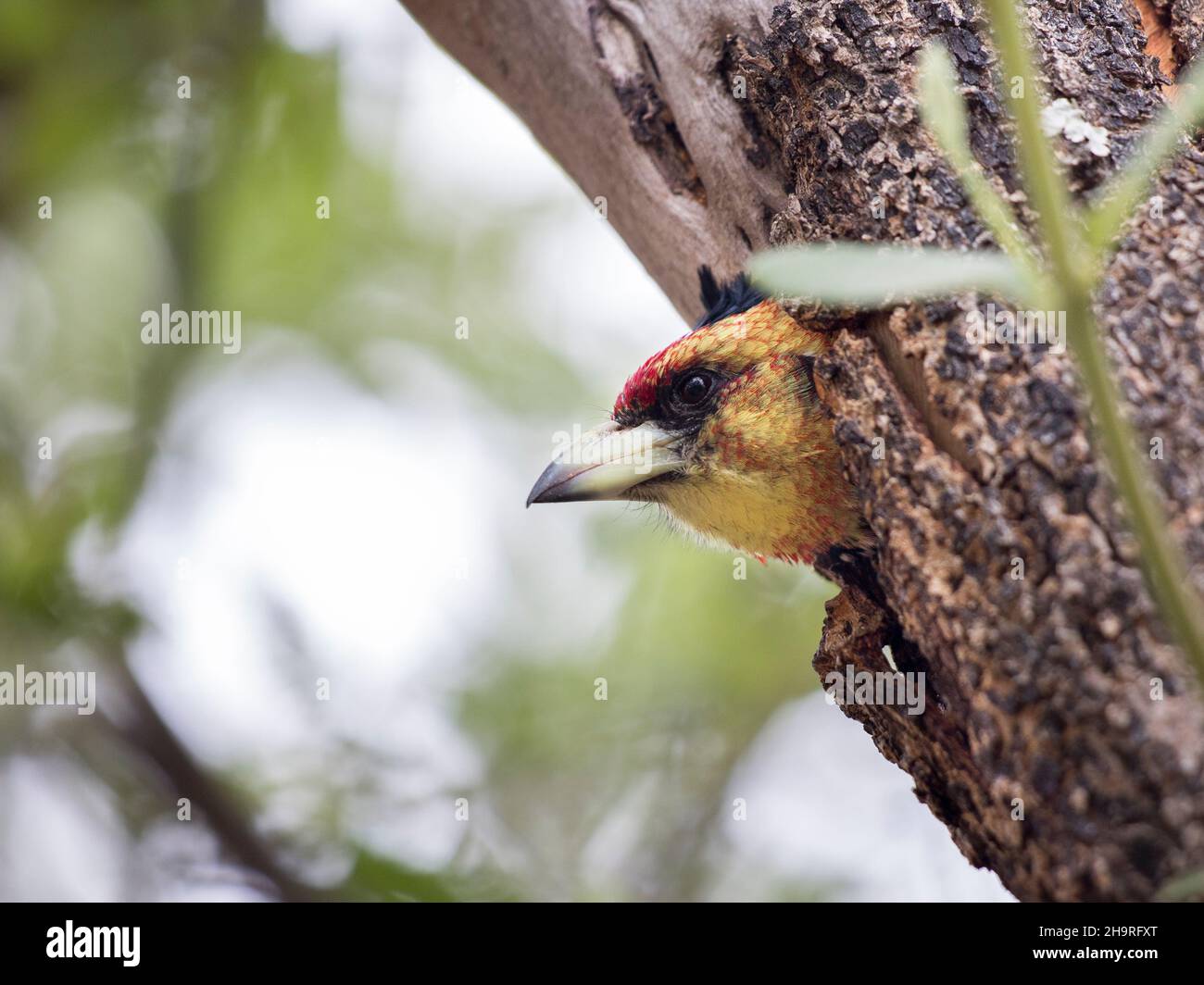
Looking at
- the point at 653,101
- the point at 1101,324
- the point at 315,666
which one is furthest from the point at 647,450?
the point at 315,666

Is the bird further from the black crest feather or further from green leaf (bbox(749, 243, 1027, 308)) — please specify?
green leaf (bbox(749, 243, 1027, 308))

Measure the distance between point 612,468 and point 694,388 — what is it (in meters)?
0.29

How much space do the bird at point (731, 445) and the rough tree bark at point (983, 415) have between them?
8.4 inches

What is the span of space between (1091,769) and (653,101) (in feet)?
6.40

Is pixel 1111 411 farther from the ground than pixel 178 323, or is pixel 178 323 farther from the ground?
pixel 178 323

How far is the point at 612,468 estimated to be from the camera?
3.07 m

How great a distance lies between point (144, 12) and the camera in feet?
14.6

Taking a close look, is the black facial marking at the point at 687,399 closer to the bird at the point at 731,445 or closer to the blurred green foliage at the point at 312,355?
the bird at the point at 731,445

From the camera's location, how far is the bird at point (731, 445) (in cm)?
276

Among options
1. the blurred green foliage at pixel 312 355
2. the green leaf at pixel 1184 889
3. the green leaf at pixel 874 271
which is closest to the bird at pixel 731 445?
the green leaf at pixel 1184 889

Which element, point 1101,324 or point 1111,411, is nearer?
point 1111,411

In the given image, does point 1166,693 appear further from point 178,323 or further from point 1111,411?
point 178,323

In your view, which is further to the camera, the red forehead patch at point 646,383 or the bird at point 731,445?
the red forehead patch at point 646,383
